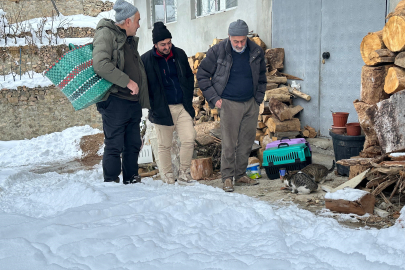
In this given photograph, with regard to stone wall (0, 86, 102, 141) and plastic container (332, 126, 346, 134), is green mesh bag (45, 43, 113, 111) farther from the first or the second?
stone wall (0, 86, 102, 141)

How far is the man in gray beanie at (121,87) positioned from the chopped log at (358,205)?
82.6 inches

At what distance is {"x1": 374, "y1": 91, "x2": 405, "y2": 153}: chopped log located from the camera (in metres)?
3.72

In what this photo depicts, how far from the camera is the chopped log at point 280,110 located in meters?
5.91

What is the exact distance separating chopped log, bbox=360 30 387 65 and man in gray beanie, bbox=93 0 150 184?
247cm

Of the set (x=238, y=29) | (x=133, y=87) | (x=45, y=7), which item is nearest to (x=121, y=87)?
(x=133, y=87)

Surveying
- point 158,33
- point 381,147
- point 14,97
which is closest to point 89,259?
point 158,33

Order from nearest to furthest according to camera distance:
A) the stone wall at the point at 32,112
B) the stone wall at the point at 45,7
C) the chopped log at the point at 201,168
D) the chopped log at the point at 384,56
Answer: the chopped log at the point at 384,56 < the chopped log at the point at 201,168 < the stone wall at the point at 32,112 < the stone wall at the point at 45,7

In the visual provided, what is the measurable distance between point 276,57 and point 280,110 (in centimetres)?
106

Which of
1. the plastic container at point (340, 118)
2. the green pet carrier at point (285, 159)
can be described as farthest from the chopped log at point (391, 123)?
the green pet carrier at point (285, 159)

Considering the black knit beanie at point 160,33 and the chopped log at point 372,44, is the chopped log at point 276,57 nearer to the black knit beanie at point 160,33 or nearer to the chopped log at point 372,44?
the chopped log at point 372,44

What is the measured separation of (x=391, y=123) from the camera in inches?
149

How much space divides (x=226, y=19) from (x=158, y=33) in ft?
14.8

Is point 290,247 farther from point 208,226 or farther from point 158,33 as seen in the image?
point 158,33

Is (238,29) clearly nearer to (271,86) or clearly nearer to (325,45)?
(325,45)
